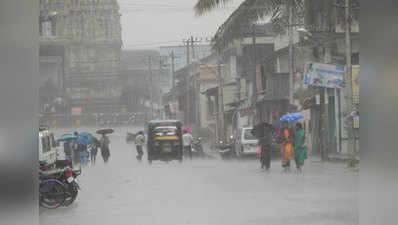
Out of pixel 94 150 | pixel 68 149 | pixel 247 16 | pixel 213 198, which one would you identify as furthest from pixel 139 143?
pixel 213 198

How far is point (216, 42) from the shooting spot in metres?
15.3

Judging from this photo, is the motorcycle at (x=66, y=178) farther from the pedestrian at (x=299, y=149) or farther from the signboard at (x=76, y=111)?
the signboard at (x=76, y=111)

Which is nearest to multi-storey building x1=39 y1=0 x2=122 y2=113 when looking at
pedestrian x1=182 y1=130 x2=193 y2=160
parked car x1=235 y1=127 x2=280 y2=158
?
pedestrian x1=182 y1=130 x2=193 y2=160

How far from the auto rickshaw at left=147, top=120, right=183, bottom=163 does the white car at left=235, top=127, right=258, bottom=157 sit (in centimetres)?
207

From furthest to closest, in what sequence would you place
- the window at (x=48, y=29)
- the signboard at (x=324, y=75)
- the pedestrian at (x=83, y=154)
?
the window at (x=48, y=29), the signboard at (x=324, y=75), the pedestrian at (x=83, y=154)

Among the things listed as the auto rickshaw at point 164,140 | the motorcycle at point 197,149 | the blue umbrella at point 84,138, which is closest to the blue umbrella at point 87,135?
the blue umbrella at point 84,138

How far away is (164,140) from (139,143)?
2.69 metres

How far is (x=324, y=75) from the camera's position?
24.3 meters

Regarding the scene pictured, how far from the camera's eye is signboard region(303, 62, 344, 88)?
24125 mm

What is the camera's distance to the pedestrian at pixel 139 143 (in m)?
25.3

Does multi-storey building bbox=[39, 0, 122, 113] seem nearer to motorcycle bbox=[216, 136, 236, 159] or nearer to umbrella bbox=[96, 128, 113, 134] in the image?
umbrella bbox=[96, 128, 113, 134]

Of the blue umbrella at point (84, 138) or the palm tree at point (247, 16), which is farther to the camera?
the blue umbrella at point (84, 138)

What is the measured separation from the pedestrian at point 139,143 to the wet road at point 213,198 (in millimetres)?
2852

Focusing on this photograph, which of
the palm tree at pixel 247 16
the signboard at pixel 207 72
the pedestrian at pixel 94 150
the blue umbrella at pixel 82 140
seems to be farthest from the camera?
the signboard at pixel 207 72
